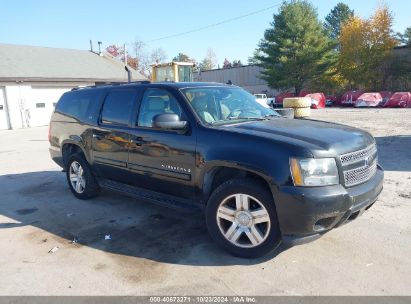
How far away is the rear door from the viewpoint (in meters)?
5.05

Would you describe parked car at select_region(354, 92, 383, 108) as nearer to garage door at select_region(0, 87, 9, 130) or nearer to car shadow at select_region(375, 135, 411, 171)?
car shadow at select_region(375, 135, 411, 171)

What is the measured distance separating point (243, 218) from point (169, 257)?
3.06 ft

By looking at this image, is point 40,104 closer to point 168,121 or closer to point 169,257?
point 168,121

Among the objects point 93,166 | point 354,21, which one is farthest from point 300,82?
point 93,166

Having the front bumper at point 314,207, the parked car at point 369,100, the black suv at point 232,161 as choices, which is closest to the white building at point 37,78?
the parked car at point 369,100

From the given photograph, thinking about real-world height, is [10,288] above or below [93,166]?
below

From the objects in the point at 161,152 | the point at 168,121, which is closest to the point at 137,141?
the point at 161,152

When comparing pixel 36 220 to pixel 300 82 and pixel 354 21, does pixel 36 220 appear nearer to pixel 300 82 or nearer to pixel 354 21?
pixel 300 82

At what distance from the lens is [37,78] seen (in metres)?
24.5

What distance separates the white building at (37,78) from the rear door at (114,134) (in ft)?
67.9

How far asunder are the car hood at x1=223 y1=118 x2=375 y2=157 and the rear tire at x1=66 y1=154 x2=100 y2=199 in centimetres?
293

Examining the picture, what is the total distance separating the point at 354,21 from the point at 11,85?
34.5 m

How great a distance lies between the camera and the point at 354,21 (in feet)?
129

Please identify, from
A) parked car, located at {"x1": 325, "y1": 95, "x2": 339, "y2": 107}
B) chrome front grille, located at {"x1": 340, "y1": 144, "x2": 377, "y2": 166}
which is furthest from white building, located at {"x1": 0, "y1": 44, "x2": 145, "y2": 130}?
chrome front grille, located at {"x1": 340, "y1": 144, "x2": 377, "y2": 166}
